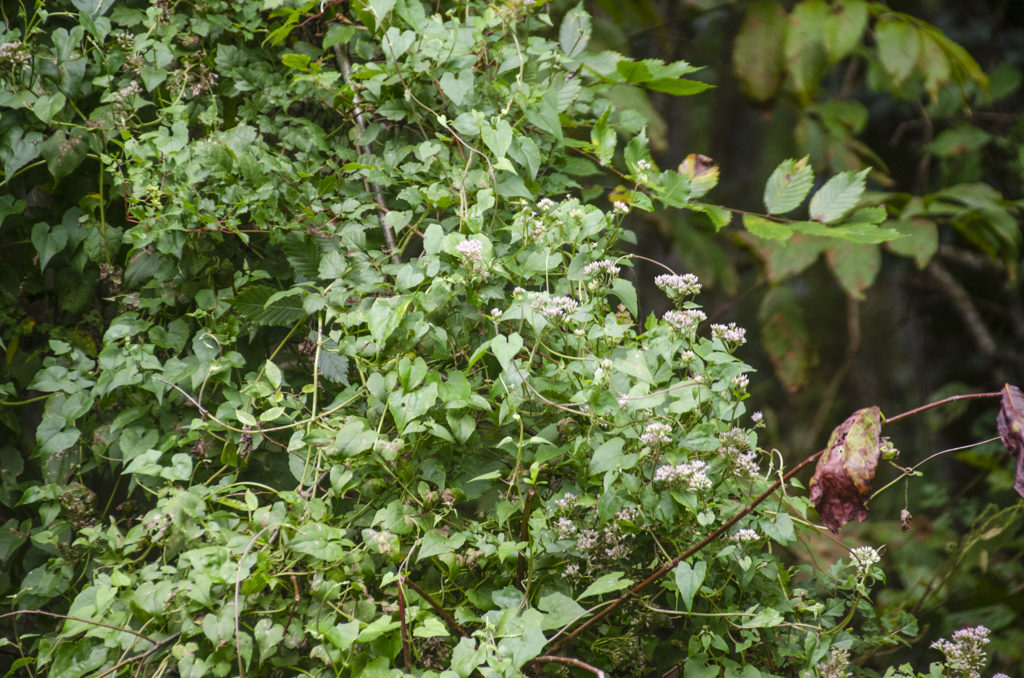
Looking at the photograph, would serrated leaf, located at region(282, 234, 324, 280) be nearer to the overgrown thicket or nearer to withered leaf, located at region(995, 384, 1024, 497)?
the overgrown thicket

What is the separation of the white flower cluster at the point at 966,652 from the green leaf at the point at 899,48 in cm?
124

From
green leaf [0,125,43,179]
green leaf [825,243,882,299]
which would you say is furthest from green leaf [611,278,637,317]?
green leaf [0,125,43,179]

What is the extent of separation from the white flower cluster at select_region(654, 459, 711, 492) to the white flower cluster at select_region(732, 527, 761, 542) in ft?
0.25

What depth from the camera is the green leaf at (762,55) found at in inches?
72.7

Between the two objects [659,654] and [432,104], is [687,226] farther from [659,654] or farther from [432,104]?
[659,654]

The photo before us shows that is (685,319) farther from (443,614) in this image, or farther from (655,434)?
(443,614)

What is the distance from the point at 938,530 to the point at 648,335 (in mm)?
2191

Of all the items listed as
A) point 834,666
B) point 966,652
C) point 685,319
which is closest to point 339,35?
point 685,319

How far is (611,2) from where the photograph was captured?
1817 millimetres

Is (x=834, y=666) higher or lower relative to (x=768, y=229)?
lower

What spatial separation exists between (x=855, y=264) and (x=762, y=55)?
587mm

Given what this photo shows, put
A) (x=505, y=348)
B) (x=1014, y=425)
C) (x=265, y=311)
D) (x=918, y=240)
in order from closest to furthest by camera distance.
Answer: (x=1014, y=425)
(x=505, y=348)
(x=265, y=311)
(x=918, y=240)

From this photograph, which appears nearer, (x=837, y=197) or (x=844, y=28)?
(x=837, y=197)

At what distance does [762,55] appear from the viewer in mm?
1852
